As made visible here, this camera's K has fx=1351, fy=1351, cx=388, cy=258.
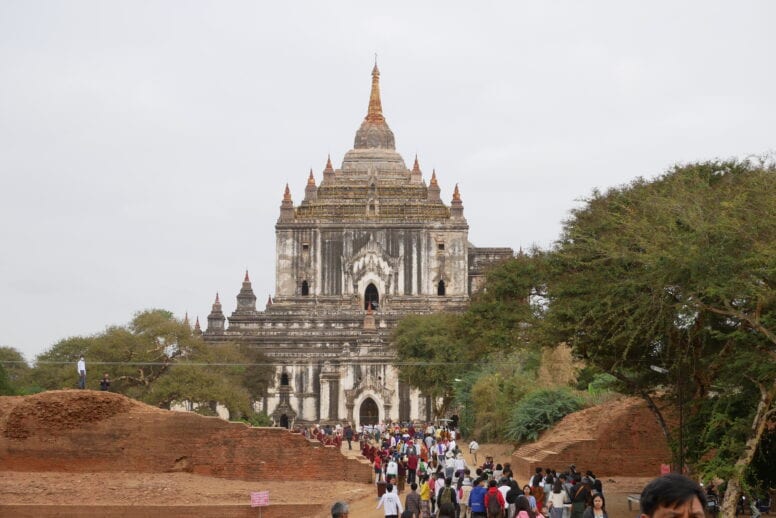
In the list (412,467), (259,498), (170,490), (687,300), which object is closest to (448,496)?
(687,300)

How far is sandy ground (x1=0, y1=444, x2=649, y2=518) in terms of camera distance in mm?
26438

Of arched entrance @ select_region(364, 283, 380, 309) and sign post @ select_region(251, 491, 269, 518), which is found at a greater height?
arched entrance @ select_region(364, 283, 380, 309)

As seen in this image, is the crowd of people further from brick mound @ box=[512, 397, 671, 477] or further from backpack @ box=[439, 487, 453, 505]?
brick mound @ box=[512, 397, 671, 477]

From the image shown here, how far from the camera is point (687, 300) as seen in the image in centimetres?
2022

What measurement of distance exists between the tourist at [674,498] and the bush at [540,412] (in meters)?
28.4

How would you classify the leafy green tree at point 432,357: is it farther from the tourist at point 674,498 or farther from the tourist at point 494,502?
the tourist at point 674,498

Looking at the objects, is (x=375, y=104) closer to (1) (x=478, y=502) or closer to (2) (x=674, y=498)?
(1) (x=478, y=502)

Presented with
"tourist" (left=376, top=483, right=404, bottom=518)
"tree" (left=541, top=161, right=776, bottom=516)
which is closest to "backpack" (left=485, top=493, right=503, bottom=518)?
"tourist" (left=376, top=483, right=404, bottom=518)

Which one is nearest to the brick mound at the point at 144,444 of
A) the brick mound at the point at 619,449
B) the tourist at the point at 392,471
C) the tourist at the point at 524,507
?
the tourist at the point at 392,471

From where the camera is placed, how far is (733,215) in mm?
20547

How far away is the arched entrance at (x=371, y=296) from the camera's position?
74.5 m

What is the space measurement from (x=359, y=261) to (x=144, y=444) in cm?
4627

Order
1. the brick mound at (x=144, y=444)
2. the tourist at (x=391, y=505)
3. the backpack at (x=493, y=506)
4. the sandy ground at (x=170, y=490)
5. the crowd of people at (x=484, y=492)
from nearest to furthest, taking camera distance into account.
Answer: the crowd of people at (x=484, y=492), the backpack at (x=493, y=506), the tourist at (x=391, y=505), the sandy ground at (x=170, y=490), the brick mound at (x=144, y=444)

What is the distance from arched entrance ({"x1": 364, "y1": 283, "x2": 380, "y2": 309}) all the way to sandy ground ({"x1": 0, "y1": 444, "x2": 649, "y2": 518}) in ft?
151
